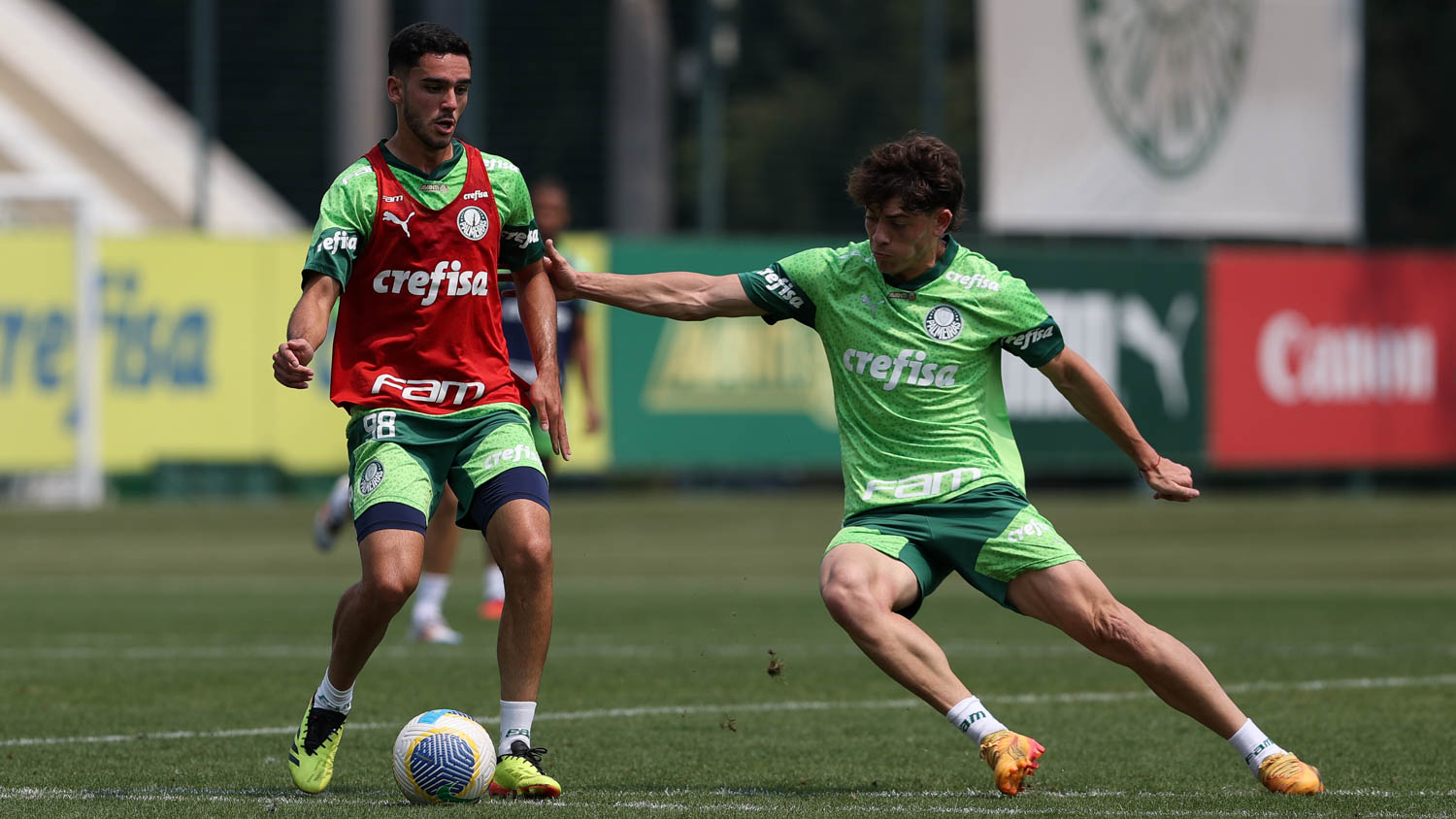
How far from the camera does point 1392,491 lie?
2783 centimetres

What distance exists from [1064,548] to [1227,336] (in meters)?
19.9

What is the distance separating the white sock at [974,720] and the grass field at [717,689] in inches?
8.3

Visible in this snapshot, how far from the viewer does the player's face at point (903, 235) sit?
6445 mm

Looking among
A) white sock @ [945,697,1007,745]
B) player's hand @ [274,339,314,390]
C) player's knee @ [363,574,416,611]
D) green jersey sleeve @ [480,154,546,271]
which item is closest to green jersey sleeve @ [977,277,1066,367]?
white sock @ [945,697,1007,745]

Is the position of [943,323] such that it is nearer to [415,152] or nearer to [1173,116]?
[415,152]

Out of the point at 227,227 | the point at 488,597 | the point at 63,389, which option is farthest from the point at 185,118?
the point at 488,597

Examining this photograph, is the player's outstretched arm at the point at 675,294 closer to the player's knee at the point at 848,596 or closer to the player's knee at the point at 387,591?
the player's knee at the point at 848,596

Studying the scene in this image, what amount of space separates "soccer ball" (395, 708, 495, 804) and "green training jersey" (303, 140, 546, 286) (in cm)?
135

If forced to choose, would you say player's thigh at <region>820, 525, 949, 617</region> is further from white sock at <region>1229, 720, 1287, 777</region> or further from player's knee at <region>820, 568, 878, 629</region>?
white sock at <region>1229, 720, 1287, 777</region>

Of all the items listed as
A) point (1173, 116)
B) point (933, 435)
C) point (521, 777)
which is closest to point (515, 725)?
point (521, 777)

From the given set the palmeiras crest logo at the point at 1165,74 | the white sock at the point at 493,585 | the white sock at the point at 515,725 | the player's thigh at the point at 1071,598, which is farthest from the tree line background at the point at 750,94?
the player's thigh at the point at 1071,598

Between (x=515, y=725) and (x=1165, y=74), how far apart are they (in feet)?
71.2

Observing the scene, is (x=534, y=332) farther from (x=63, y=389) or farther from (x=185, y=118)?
(x=185, y=118)

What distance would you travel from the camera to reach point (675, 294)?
6832mm
